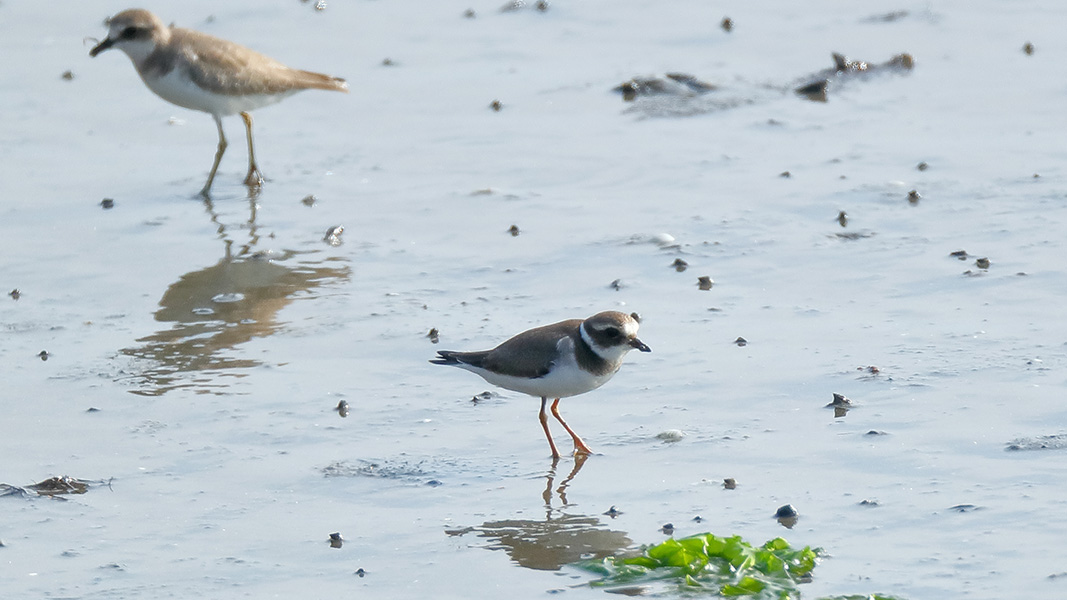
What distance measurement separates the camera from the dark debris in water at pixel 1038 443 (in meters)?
5.93

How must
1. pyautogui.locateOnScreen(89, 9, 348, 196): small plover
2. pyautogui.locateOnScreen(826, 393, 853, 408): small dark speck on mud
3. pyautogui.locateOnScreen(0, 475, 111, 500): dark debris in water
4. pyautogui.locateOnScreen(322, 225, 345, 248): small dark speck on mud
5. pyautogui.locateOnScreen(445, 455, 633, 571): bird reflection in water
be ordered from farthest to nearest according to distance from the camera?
pyautogui.locateOnScreen(89, 9, 348, 196): small plover
pyautogui.locateOnScreen(322, 225, 345, 248): small dark speck on mud
pyautogui.locateOnScreen(826, 393, 853, 408): small dark speck on mud
pyautogui.locateOnScreen(0, 475, 111, 500): dark debris in water
pyautogui.locateOnScreen(445, 455, 633, 571): bird reflection in water

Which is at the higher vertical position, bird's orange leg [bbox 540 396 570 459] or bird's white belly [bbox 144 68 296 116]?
bird's white belly [bbox 144 68 296 116]

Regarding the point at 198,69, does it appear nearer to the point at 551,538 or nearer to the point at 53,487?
the point at 53,487

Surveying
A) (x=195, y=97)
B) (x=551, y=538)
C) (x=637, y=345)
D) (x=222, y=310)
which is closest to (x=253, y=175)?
(x=195, y=97)

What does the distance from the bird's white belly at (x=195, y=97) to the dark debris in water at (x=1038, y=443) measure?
6.91m

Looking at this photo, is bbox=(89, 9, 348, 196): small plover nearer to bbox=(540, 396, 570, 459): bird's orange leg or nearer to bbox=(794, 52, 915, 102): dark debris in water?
bbox=(794, 52, 915, 102): dark debris in water

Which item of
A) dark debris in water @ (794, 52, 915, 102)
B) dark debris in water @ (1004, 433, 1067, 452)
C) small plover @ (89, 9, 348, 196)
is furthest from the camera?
dark debris in water @ (794, 52, 915, 102)

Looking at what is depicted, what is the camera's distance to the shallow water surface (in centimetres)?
539

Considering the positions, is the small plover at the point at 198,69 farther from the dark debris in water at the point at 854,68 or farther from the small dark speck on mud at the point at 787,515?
the small dark speck on mud at the point at 787,515

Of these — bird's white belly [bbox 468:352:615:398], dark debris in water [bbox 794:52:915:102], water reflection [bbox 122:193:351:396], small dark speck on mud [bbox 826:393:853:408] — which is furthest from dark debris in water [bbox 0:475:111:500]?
dark debris in water [bbox 794:52:915:102]

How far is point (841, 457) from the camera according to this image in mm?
5984

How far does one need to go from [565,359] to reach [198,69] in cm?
568

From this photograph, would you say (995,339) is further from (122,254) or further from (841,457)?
(122,254)

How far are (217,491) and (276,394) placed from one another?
1.12 metres
